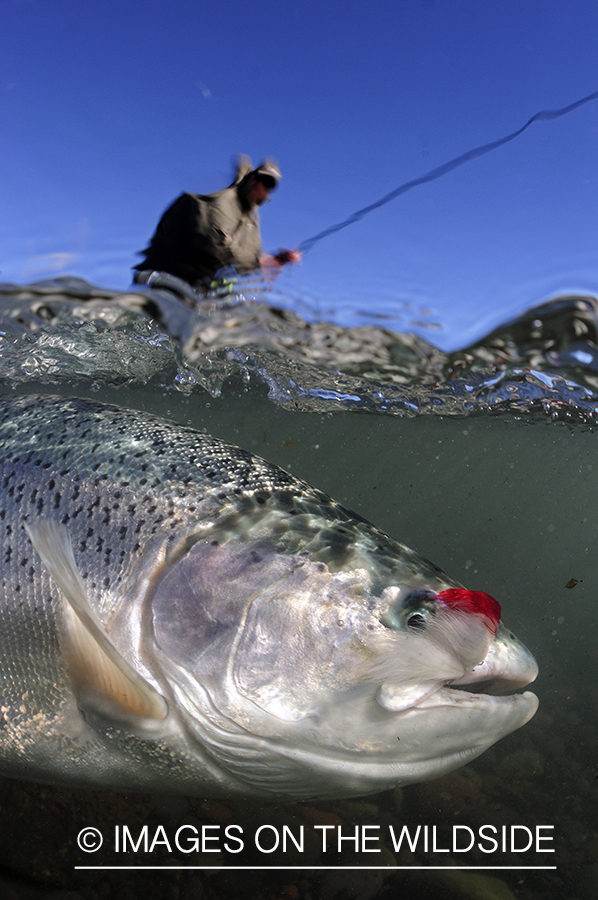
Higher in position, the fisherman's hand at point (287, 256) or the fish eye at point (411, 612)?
the fisherman's hand at point (287, 256)

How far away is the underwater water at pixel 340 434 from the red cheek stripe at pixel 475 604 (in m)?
3.34

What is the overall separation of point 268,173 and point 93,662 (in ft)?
11.7

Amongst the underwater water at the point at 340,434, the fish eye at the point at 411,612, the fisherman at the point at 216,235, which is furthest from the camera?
the fisherman at the point at 216,235

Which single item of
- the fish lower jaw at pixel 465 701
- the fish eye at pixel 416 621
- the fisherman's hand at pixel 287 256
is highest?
the fisherman's hand at pixel 287 256

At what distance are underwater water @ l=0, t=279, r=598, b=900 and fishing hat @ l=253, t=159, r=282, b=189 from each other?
133 cm

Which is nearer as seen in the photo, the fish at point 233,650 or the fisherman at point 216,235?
the fish at point 233,650

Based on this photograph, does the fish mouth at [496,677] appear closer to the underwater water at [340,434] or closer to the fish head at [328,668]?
the fish head at [328,668]

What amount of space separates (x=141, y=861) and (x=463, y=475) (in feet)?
96.5

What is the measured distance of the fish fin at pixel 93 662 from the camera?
71.4 inches

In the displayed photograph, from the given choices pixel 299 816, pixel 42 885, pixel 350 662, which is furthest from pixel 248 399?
pixel 350 662

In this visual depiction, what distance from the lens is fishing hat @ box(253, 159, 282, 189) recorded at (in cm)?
389

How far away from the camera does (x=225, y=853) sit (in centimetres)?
405
